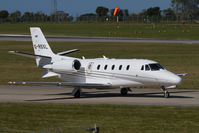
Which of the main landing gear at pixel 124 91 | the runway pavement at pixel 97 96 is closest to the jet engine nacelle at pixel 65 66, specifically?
the runway pavement at pixel 97 96

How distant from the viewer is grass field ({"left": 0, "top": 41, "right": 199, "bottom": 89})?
43750mm

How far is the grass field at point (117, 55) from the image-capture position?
144 ft

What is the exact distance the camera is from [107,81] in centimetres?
3097

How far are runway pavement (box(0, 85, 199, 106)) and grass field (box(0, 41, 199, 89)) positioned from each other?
Answer: 13.0 ft

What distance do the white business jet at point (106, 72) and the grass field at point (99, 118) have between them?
12.3 feet

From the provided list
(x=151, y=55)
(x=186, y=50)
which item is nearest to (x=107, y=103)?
(x=151, y=55)

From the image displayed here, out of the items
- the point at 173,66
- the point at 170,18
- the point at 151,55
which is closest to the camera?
the point at 173,66

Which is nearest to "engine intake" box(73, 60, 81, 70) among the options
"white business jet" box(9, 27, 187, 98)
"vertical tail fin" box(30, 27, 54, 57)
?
"white business jet" box(9, 27, 187, 98)

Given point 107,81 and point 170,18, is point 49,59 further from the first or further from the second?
point 170,18

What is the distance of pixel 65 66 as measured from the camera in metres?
31.6

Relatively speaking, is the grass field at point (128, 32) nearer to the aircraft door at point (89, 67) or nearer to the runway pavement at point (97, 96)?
the runway pavement at point (97, 96)

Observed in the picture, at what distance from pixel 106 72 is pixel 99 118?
900 cm

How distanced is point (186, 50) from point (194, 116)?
42706 mm

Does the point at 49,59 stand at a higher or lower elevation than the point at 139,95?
higher
